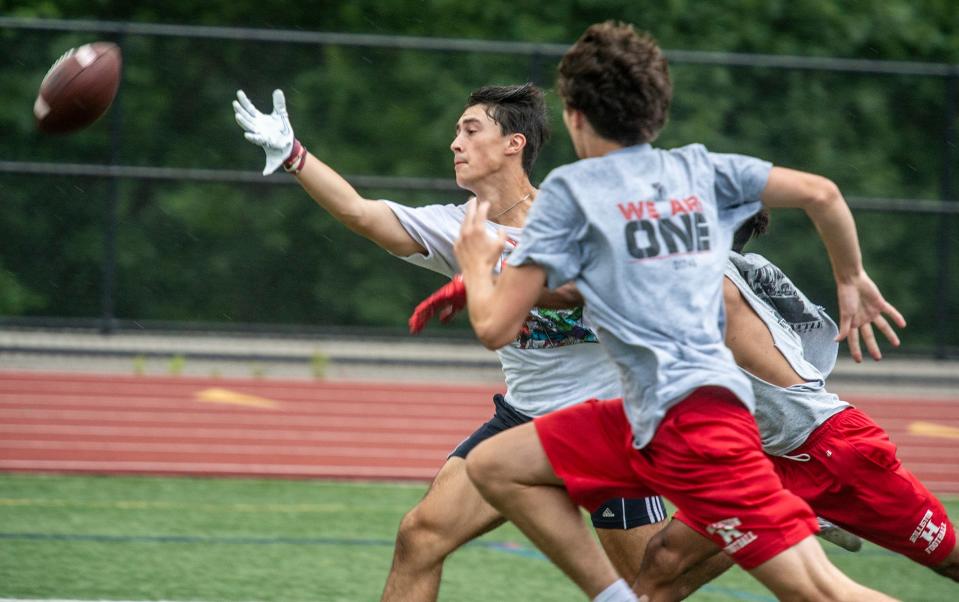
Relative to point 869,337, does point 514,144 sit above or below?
above

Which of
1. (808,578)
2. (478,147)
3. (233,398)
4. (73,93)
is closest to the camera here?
(808,578)

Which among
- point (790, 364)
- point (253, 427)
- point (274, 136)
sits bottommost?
point (253, 427)

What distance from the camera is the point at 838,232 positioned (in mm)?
3430

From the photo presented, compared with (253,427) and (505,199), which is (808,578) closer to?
(505,199)

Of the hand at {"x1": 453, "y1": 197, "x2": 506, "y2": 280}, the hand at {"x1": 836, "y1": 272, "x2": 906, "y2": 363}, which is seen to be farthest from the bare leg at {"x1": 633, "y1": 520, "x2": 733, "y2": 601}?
the hand at {"x1": 453, "y1": 197, "x2": 506, "y2": 280}

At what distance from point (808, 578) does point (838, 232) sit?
87 centimetres

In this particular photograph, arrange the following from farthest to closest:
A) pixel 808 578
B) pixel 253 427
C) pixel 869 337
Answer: pixel 253 427 < pixel 869 337 < pixel 808 578

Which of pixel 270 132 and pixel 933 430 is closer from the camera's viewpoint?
pixel 270 132

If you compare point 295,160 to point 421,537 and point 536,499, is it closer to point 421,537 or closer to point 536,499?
point 421,537

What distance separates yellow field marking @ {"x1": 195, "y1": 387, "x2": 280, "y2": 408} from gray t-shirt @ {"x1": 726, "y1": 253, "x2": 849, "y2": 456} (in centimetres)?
520

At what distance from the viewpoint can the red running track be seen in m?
8.02

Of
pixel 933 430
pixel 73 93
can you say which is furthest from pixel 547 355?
pixel 933 430

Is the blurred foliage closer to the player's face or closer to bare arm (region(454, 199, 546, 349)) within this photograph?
the player's face

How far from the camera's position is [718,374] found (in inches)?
124
